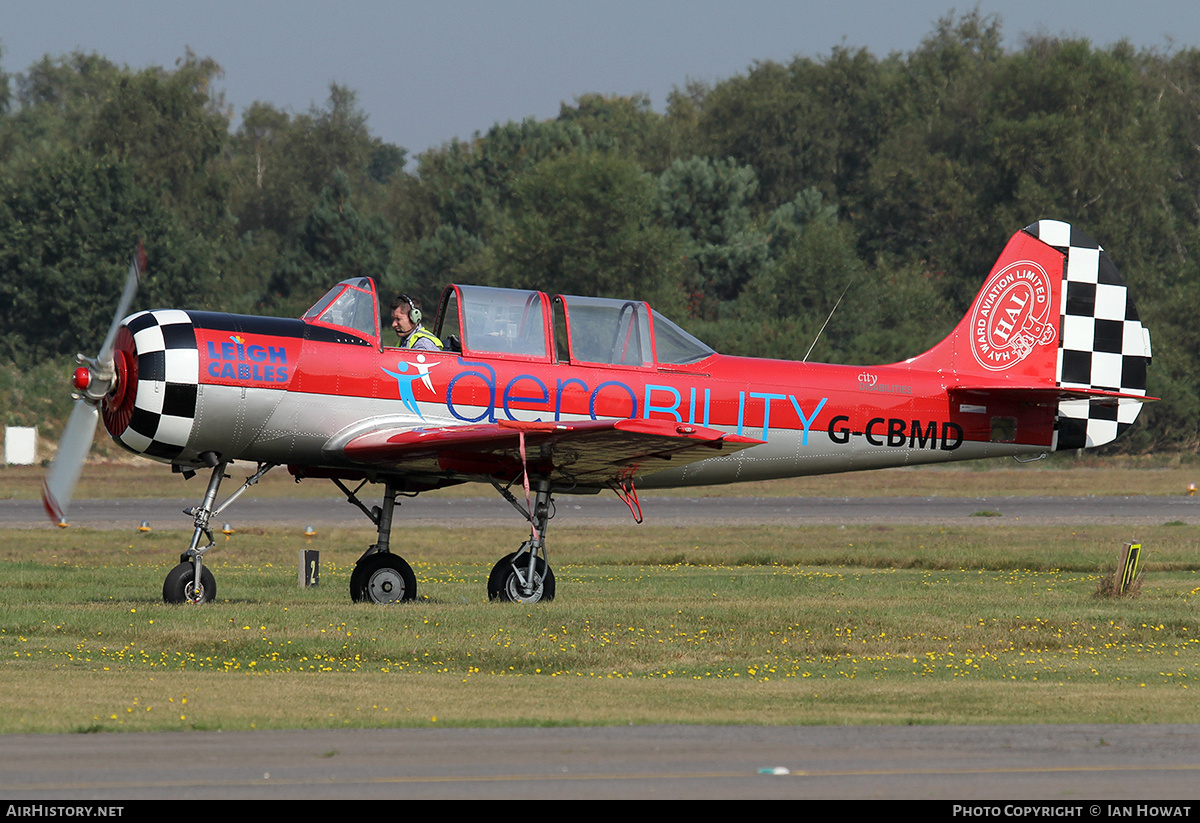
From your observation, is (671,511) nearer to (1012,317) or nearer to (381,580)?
(1012,317)

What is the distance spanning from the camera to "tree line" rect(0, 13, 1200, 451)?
60375 mm

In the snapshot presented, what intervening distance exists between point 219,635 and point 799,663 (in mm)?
4669

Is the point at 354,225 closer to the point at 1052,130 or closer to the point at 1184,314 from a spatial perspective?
the point at 1052,130

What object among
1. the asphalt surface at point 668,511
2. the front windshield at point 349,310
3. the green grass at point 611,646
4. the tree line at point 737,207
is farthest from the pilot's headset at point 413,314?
the tree line at point 737,207

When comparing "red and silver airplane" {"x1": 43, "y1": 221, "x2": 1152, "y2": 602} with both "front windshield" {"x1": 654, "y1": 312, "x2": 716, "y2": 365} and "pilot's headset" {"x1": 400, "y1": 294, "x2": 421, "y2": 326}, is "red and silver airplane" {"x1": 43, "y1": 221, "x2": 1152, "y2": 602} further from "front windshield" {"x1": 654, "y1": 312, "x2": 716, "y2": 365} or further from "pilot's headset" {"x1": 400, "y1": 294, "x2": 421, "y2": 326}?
"pilot's headset" {"x1": 400, "y1": 294, "x2": 421, "y2": 326}

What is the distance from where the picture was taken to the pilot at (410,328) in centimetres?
1501

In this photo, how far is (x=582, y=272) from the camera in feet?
203

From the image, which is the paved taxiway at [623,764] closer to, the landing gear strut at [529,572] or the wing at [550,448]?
the wing at [550,448]

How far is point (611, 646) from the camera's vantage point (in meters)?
11.8

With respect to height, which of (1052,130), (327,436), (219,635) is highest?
(1052,130)

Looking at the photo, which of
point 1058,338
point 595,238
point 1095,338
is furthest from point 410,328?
point 595,238

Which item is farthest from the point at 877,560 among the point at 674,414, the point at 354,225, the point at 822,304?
the point at 354,225

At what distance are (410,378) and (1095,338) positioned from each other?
29.4 feet

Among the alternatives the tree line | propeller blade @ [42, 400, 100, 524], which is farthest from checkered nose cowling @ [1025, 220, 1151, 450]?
the tree line
